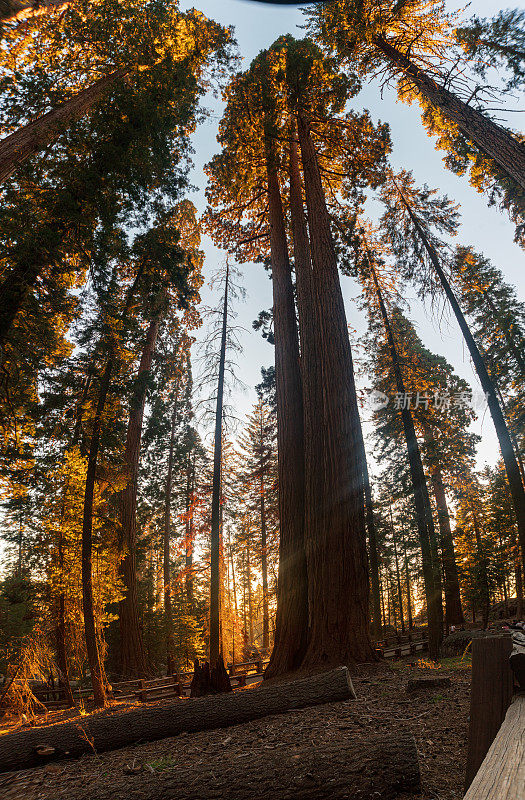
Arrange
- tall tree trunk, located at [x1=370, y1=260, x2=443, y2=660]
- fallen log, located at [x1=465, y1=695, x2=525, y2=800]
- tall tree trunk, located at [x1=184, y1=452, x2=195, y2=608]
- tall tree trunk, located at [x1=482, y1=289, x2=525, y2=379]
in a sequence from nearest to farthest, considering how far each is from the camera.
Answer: fallen log, located at [x1=465, y1=695, x2=525, y2=800], tall tree trunk, located at [x1=370, y1=260, x2=443, y2=660], tall tree trunk, located at [x1=482, y1=289, x2=525, y2=379], tall tree trunk, located at [x1=184, y1=452, x2=195, y2=608]

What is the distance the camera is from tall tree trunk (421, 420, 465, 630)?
1622 cm

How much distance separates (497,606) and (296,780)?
29.5 metres

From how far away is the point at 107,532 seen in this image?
1358 cm

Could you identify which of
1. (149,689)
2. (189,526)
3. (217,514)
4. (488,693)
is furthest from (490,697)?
(189,526)

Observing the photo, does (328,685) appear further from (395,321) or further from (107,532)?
(395,321)

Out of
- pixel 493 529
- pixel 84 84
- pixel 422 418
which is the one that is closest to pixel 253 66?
pixel 84 84

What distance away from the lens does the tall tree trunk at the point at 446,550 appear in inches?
639

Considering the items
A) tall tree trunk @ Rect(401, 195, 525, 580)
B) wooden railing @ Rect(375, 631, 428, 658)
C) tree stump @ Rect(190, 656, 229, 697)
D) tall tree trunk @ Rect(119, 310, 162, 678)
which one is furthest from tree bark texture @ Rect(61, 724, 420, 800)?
wooden railing @ Rect(375, 631, 428, 658)

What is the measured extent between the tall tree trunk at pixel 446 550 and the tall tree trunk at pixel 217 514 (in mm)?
7879

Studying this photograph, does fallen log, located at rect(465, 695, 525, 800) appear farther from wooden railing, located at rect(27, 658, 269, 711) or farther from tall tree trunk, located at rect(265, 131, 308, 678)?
wooden railing, located at rect(27, 658, 269, 711)

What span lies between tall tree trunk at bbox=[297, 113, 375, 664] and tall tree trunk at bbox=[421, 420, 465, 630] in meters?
7.49

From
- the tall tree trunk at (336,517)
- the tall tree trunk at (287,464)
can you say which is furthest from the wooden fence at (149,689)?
the tall tree trunk at (336,517)

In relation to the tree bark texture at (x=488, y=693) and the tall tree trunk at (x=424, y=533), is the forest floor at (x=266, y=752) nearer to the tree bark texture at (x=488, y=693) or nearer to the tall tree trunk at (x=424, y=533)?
the tree bark texture at (x=488, y=693)

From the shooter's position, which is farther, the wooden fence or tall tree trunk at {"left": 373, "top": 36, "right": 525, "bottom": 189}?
the wooden fence
